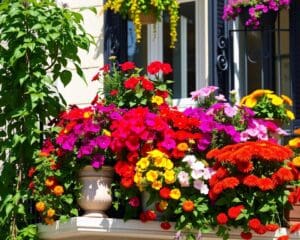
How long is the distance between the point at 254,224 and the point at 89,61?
301cm

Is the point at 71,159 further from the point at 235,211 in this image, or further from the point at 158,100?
the point at 235,211

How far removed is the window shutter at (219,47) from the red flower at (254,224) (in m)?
1.89

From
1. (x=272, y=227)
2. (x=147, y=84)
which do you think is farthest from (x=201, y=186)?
(x=147, y=84)

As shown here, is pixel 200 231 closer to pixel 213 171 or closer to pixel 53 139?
pixel 213 171

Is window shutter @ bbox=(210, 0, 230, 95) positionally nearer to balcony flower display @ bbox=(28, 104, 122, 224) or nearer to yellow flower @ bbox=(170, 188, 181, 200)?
balcony flower display @ bbox=(28, 104, 122, 224)

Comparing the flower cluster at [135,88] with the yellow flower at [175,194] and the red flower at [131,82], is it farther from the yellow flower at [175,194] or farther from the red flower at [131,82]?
the yellow flower at [175,194]

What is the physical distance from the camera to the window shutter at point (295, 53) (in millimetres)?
9664

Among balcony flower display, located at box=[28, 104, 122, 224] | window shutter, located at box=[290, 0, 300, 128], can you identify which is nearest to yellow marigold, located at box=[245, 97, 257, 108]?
window shutter, located at box=[290, 0, 300, 128]

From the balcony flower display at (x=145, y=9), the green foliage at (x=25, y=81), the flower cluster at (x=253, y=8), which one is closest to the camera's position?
the green foliage at (x=25, y=81)

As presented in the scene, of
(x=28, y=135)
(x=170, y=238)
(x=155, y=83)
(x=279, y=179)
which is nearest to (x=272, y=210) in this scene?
(x=279, y=179)

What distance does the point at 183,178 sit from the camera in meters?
8.56

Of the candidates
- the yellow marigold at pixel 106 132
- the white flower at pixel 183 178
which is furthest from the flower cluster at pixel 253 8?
the white flower at pixel 183 178

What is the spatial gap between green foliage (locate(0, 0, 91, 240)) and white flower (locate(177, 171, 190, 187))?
1404 millimetres

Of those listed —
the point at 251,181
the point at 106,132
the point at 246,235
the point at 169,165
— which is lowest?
the point at 246,235
